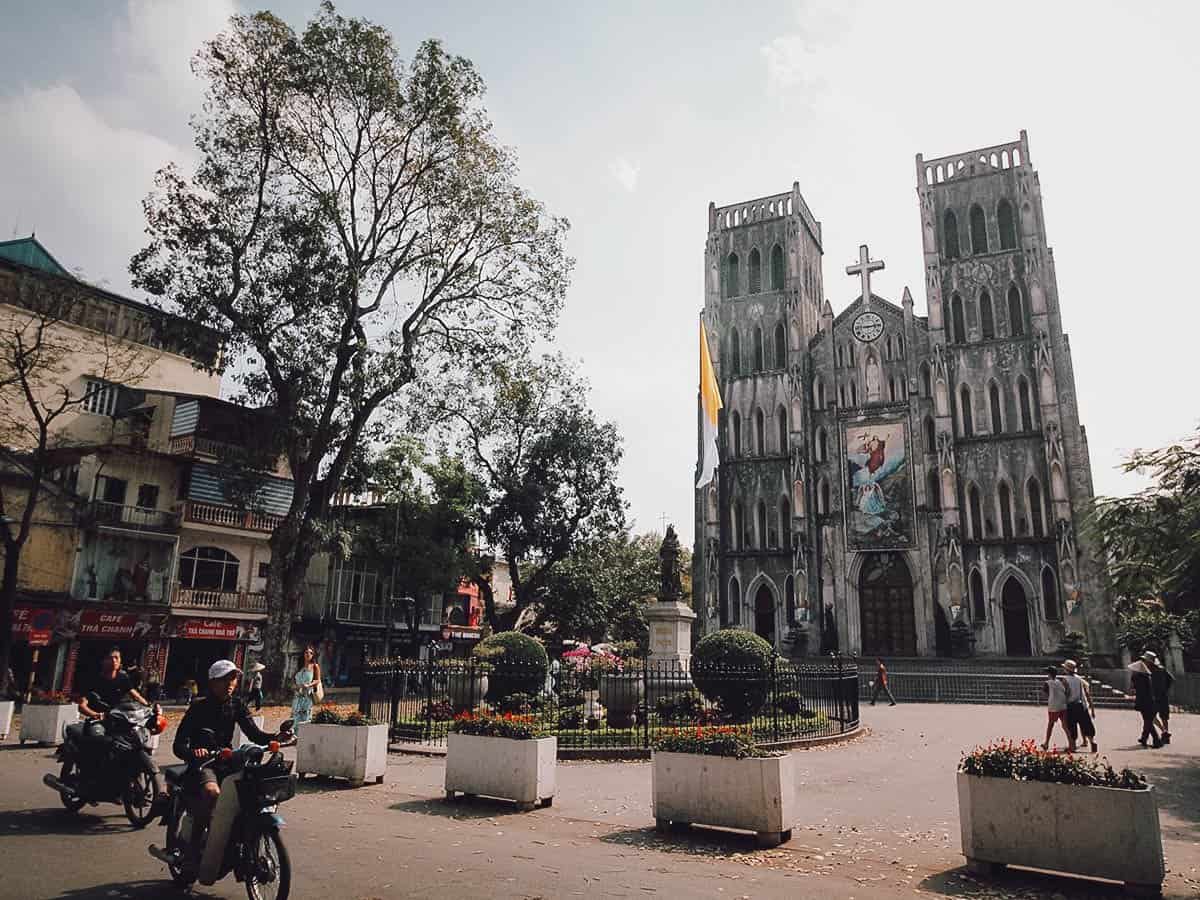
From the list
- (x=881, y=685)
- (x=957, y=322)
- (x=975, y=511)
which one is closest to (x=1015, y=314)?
(x=957, y=322)

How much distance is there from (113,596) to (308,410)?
406 inches

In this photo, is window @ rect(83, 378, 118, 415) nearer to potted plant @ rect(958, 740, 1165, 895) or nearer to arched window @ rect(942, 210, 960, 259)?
potted plant @ rect(958, 740, 1165, 895)

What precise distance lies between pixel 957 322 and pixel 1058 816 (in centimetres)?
3430

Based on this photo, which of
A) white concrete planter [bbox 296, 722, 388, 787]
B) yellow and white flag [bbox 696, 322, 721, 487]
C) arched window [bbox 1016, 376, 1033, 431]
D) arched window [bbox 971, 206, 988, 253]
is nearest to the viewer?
white concrete planter [bbox 296, 722, 388, 787]

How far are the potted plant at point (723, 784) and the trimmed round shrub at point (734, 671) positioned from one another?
283 inches

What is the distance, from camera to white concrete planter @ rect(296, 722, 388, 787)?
10469 millimetres

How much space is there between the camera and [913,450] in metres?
36.0

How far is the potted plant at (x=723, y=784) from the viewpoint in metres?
7.66

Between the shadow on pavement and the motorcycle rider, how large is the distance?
2.49 metres

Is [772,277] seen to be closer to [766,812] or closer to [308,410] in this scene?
[308,410]

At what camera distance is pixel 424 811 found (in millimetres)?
8961

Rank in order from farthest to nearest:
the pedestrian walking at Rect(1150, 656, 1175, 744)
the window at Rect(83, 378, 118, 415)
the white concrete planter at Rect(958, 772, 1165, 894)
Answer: the window at Rect(83, 378, 118, 415), the pedestrian walking at Rect(1150, 656, 1175, 744), the white concrete planter at Rect(958, 772, 1165, 894)

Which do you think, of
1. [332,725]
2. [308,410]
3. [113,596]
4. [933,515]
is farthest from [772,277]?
[332,725]

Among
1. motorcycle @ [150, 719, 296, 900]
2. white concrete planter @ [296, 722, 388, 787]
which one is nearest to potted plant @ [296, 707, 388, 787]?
white concrete planter @ [296, 722, 388, 787]
